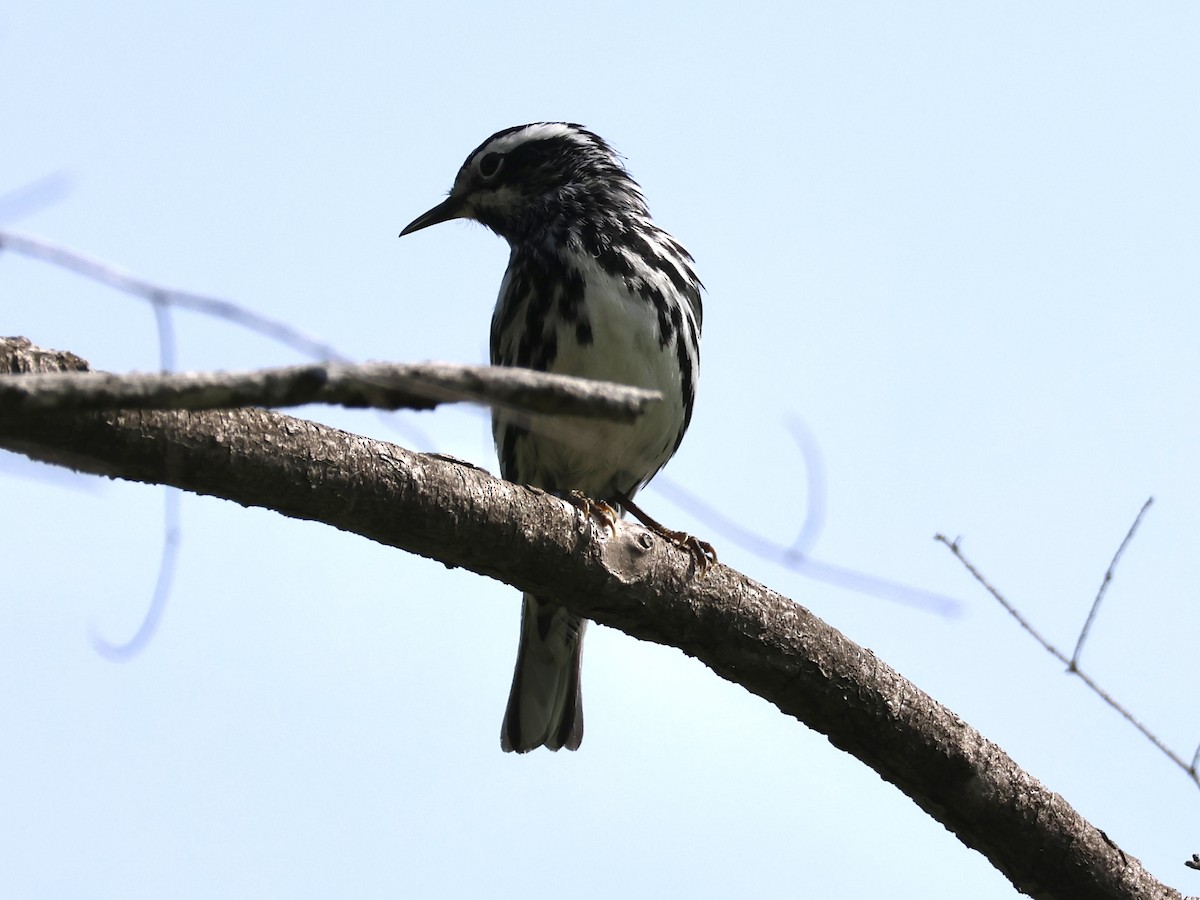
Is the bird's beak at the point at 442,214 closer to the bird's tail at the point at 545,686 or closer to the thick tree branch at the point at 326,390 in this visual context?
the bird's tail at the point at 545,686

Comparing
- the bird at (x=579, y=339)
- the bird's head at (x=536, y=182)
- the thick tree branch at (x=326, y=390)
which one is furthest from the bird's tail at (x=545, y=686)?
the thick tree branch at (x=326, y=390)

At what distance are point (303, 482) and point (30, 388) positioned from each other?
1.80 metres

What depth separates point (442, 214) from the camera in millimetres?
8867

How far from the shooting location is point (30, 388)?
2.23m

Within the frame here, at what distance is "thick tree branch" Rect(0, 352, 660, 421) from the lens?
89.3 inches

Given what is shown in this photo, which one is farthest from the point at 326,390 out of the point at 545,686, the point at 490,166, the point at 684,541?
the point at 490,166

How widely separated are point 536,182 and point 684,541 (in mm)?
3360

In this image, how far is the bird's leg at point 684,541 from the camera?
489 centimetres

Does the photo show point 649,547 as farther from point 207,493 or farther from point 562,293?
point 562,293

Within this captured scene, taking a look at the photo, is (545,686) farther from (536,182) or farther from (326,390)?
(326,390)

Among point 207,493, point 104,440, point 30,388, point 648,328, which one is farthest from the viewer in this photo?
point 648,328

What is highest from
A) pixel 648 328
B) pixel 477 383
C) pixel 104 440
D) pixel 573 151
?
pixel 573 151

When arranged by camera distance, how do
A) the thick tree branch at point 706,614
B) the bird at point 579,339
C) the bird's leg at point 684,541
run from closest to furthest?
the thick tree branch at point 706,614 → the bird's leg at point 684,541 → the bird at point 579,339

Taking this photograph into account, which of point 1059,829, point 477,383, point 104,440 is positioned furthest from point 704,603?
point 477,383
